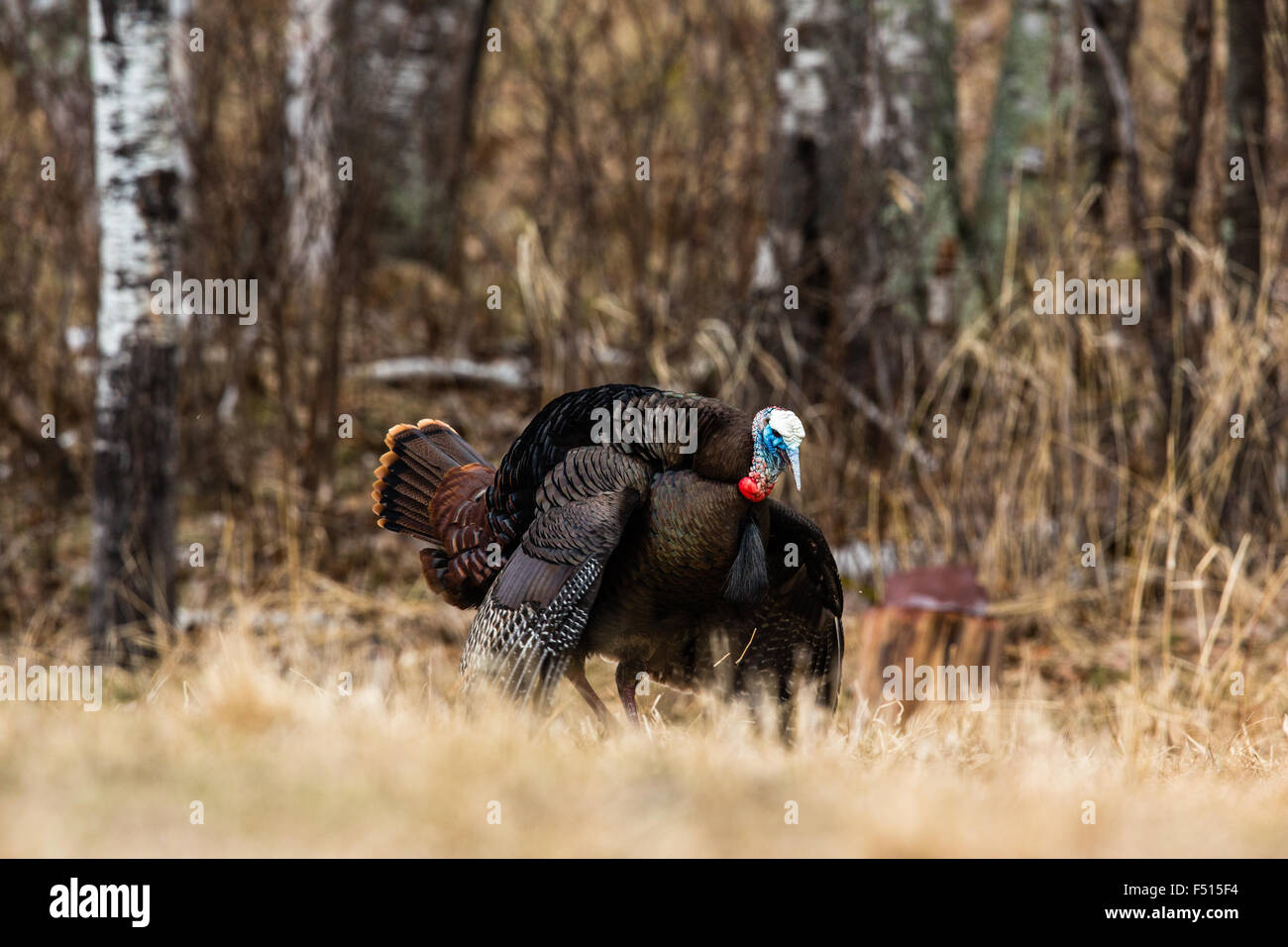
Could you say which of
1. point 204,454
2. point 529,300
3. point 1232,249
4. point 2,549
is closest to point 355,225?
point 529,300

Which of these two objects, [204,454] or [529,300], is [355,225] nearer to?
[529,300]

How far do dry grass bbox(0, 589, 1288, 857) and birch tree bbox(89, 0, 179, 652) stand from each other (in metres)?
2.35

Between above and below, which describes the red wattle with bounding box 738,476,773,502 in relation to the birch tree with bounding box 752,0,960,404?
below

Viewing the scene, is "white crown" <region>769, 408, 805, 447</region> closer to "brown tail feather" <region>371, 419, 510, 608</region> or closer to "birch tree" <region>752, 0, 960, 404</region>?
"brown tail feather" <region>371, 419, 510, 608</region>

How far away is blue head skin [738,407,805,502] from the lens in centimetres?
379

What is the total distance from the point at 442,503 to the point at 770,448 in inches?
53.9

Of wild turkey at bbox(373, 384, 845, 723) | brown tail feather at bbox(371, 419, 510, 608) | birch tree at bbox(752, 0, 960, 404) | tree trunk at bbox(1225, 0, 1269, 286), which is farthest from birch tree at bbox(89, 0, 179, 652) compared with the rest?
tree trunk at bbox(1225, 0, 1269, 286)

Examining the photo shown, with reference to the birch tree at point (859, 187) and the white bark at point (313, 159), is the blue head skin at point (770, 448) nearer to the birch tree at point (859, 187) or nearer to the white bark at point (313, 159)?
the birch tree at point (859, 187)

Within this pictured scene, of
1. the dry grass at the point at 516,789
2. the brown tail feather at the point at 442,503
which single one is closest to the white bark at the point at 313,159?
the brown tail feather at the point at 442,503

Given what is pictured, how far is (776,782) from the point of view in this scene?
9.48 ft

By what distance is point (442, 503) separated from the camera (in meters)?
4.71

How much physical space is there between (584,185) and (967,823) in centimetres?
513

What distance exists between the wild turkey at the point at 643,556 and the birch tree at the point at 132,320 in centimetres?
210

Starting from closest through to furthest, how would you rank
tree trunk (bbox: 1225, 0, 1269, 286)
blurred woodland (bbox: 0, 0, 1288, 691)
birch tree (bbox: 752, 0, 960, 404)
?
blurred woodland (bbox: 0, 0, 1288, 691) < tree trunk (bbox: 1225, 0, 1269, 286) < birch tree (bbox: 752, 0, 960, 404)
